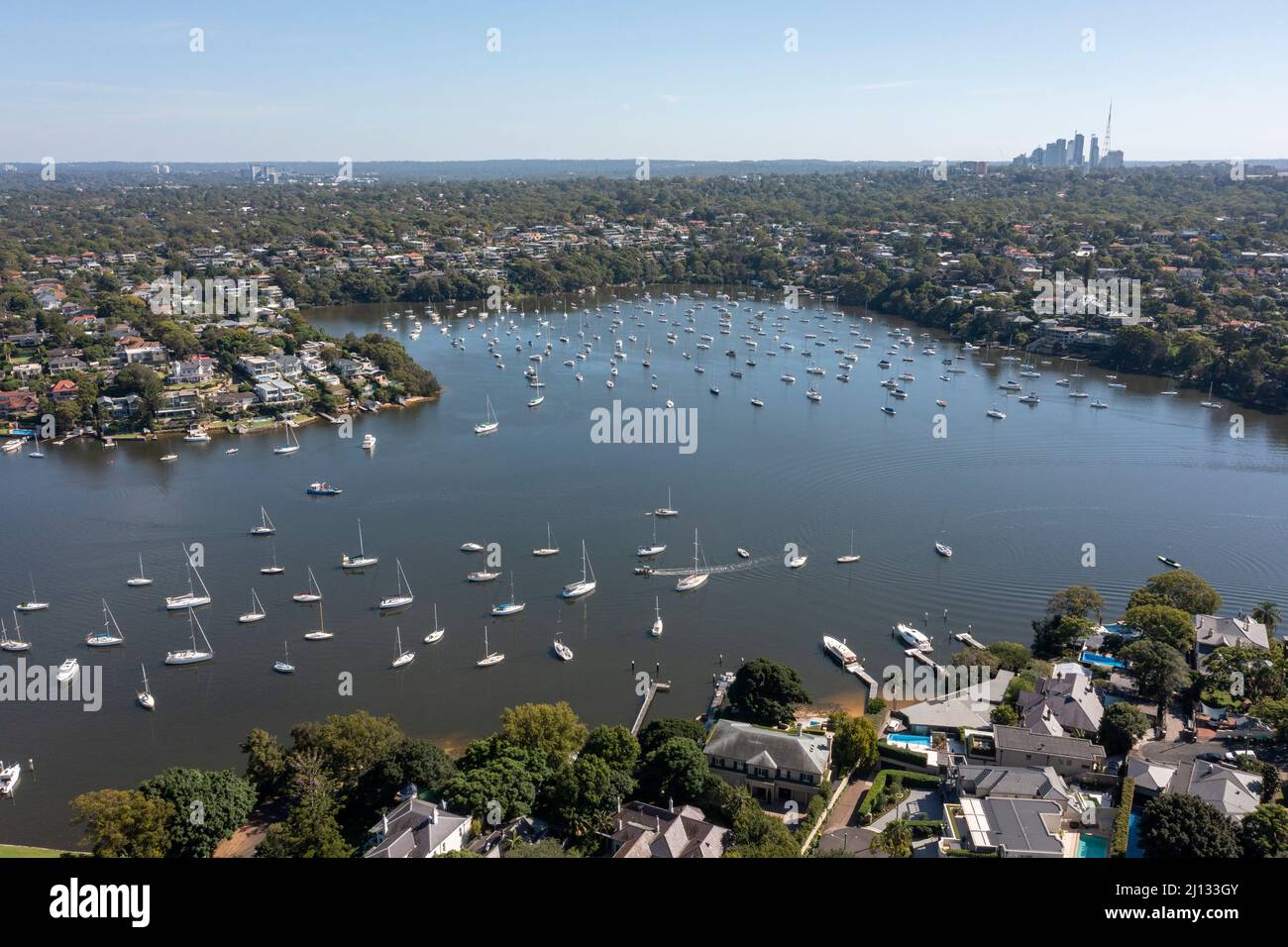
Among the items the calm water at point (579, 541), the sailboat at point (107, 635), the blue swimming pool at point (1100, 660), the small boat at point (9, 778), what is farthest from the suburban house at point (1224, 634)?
the sailboat at point (107, 635)

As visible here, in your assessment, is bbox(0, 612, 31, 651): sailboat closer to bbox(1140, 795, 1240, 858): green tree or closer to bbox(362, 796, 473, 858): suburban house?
bbox(362, 796, 473, 858): suburban house

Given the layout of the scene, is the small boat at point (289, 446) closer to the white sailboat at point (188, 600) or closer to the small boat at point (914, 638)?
the white sailboat at point (188, 600)

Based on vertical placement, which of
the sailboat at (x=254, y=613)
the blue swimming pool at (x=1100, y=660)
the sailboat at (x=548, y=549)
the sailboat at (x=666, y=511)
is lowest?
the sailboat at (x=254, y=613)

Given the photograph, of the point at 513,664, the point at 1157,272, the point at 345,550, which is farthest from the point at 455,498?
the point at 1157,272

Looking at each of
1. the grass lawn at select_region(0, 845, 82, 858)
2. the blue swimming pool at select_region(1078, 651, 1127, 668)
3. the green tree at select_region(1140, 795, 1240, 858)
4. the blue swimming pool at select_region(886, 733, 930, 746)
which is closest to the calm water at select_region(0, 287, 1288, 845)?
the grass lawn at select_region(0, 845, 82, 858)

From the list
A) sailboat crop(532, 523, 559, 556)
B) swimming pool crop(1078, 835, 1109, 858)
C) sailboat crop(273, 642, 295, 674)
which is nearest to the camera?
swimming pool crop(1078, 835, 1109, 858)

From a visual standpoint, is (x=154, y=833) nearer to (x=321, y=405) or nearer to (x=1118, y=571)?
(x=1118, y=571)

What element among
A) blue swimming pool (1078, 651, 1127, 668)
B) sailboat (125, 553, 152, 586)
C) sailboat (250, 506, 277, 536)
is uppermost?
sailboat (250, 506, 277, 536)
